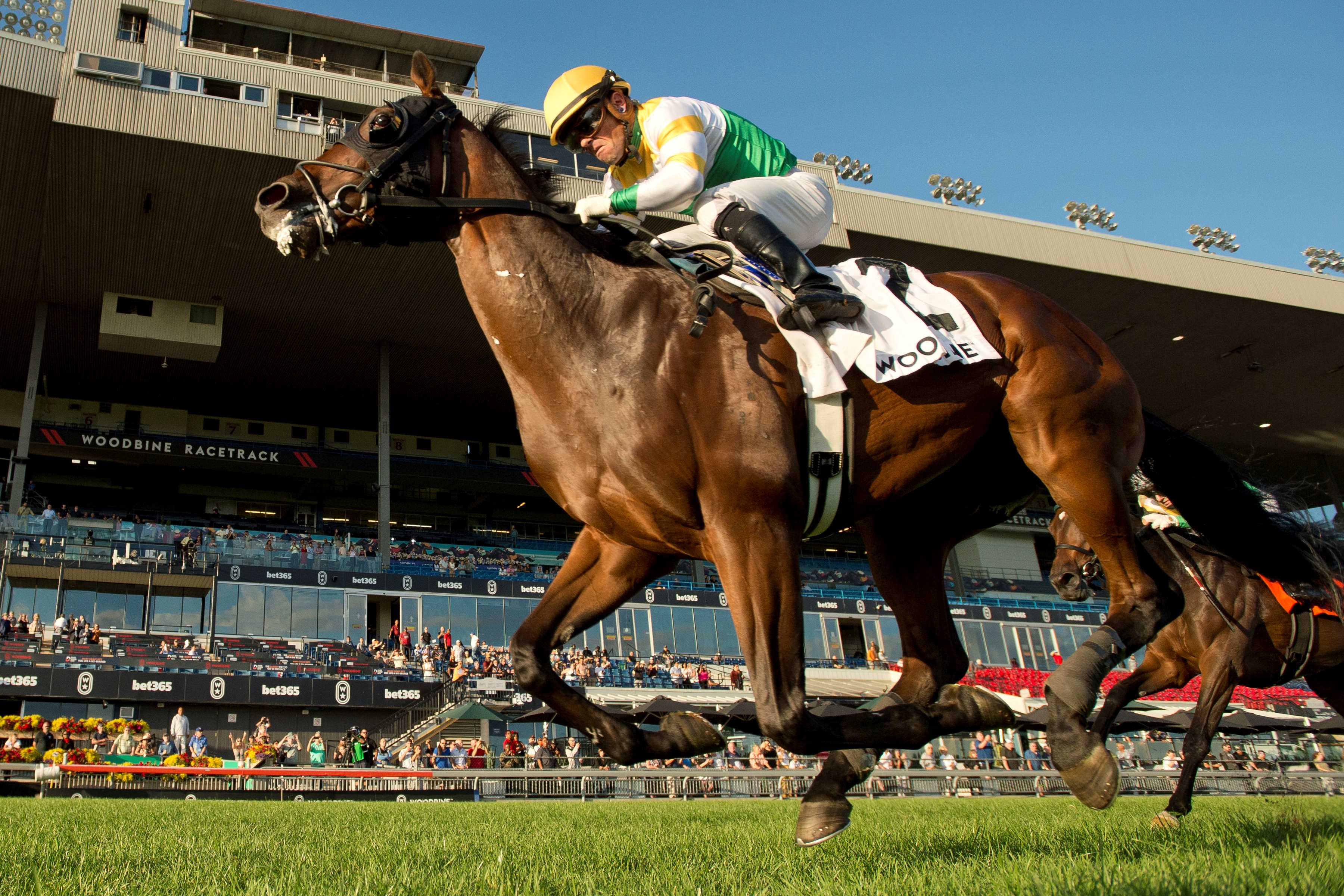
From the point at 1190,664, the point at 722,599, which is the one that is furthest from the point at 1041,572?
the point at 1190,664

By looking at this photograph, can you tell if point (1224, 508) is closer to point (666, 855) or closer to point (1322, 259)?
point (666, 855)

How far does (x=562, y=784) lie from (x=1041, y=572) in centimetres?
4409

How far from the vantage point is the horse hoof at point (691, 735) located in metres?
3.71

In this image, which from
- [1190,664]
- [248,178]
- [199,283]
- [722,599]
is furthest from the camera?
[722,599]

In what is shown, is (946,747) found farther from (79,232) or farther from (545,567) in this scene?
(79,232)

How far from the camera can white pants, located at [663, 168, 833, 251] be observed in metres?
4.30

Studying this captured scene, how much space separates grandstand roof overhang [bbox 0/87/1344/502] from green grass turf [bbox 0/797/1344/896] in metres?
21.7

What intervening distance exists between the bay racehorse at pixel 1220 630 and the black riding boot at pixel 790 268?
13.9ft

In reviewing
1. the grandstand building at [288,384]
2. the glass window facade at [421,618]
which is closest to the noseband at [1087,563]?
the grandstand building at [288,384]

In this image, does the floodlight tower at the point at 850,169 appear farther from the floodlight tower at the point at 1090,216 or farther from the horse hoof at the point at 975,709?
the horse hoof at the point at 975,709

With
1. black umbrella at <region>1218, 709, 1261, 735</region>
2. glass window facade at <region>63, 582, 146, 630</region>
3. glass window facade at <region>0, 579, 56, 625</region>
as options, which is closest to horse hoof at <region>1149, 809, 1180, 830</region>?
black umbrella at <region>1218, 709, 1261, 735</region>

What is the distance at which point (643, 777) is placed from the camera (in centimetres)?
1730

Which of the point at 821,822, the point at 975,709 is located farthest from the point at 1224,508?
the point at 821,822

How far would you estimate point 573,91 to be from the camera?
4.27 m
